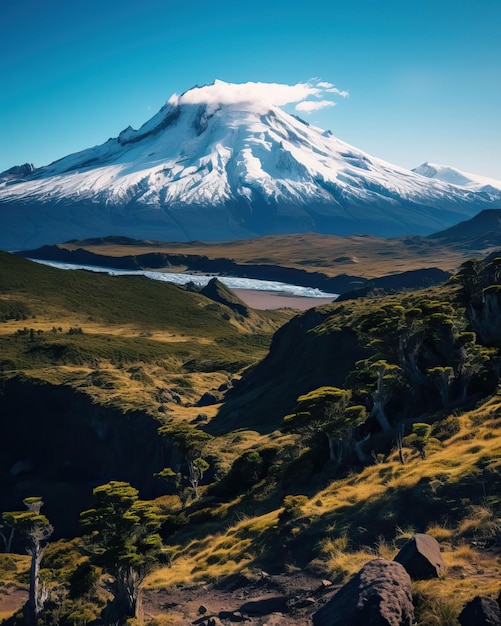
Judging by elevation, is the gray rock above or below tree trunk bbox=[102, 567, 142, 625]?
above

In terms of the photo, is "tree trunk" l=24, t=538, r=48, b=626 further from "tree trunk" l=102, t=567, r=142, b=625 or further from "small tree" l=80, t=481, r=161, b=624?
"tree trunk" l=102, t=567, r=142, b=625

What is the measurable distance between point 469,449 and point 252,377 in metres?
70.1

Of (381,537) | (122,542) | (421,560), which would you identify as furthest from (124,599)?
(421,560)

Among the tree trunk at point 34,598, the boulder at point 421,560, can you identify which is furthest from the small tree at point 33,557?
the boulder at point 421,560

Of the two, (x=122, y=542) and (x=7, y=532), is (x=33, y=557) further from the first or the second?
(x=7, y=532)

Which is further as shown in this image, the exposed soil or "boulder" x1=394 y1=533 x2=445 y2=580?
the exposed soil

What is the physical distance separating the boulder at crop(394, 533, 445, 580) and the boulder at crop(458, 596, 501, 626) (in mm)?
3332

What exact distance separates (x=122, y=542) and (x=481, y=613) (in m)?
19.0

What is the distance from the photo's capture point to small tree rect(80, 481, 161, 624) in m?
28.7

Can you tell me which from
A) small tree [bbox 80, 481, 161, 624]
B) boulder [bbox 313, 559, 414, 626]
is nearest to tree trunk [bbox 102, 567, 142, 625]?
small tree [bbox 80, 481, 161, 624]

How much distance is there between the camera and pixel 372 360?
4650 cm

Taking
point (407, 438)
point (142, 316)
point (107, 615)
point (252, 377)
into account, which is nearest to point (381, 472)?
point (407, 438)

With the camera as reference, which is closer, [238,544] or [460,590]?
[460,590]

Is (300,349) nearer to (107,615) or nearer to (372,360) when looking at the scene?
(372,360)
